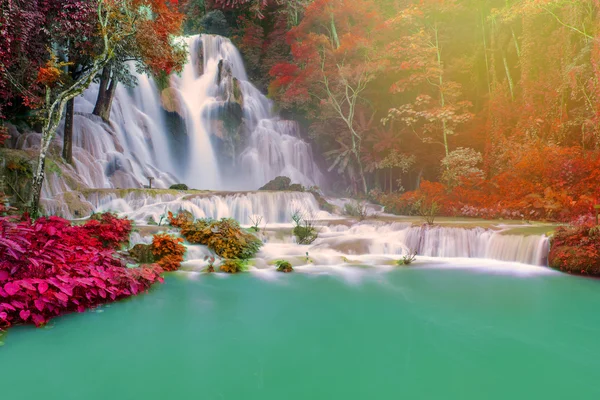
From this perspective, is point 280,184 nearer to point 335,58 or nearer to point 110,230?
point 335,58

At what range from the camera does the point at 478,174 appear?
488 inches

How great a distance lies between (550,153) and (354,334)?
1015 centimetres

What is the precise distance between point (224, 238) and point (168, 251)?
1076mm

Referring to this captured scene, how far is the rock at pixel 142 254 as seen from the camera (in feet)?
19.9

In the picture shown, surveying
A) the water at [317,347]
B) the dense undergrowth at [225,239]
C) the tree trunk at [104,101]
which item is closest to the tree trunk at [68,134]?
the tree trunk at [104,101]

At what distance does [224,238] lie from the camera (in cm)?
675

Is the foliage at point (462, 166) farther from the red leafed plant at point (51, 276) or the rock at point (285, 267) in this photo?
the red leafed plant at point (51, 276)

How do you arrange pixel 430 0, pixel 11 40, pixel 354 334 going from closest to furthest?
1. pixel 354 334
2. pixel 11 40
3. pixel 430 0

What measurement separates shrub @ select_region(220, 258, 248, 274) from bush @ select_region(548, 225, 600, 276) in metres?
5.58

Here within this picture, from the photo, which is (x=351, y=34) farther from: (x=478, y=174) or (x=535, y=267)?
(x=535, y=267)

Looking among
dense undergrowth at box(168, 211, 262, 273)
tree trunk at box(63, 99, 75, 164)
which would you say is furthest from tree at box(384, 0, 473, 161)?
tree trunk at box(63, 99, 75, 164)

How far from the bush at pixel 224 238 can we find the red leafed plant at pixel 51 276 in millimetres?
1916

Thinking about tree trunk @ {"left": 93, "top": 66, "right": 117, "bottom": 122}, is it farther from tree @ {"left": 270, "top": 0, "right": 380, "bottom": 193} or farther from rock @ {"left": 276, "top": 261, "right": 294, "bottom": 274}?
rock @ {"left": 276, "top": 261, "right": 294, "bottom": 274}

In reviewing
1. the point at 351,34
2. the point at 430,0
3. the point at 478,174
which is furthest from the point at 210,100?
the point at 478,174
